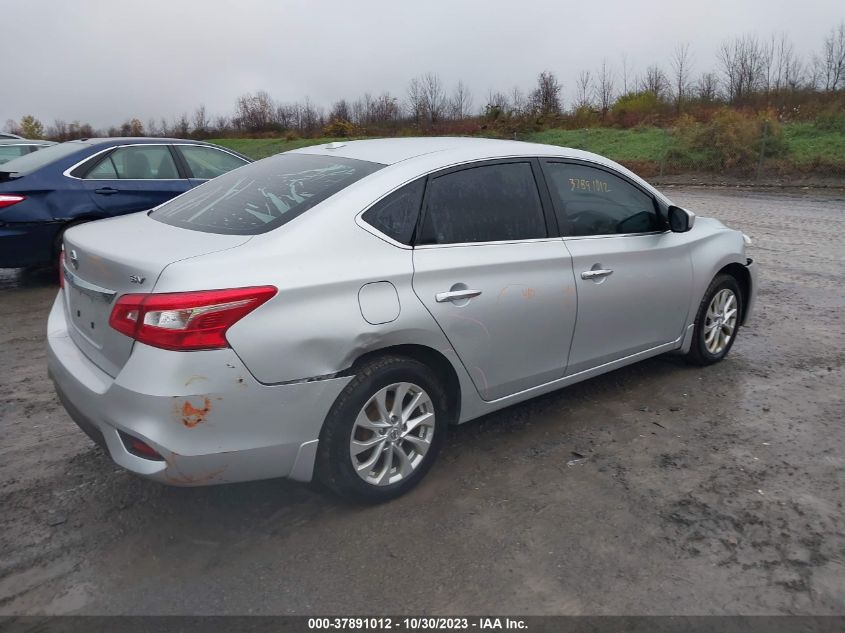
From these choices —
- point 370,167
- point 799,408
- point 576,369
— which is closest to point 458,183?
point 370,167

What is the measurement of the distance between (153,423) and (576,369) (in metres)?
2.33

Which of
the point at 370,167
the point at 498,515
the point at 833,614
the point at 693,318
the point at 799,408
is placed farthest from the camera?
the point at 693,318

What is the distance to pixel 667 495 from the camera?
334cm

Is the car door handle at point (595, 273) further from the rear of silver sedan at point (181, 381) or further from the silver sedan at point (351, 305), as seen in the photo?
the rear of silver sedan at point (181, 381)

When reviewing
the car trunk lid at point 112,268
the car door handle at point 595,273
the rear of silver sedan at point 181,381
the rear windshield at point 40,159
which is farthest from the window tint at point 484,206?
the rear windshield at point 40,159

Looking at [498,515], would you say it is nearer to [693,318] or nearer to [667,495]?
[667,495]

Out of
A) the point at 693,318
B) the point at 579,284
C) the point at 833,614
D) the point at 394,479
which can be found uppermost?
the point at 579,284

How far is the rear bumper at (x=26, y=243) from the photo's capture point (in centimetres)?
678

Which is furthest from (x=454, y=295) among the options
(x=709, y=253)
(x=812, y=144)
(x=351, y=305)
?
(x=812, y=144)

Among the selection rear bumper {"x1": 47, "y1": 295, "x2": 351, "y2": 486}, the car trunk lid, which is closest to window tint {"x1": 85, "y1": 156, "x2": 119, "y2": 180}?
the car trunk lid

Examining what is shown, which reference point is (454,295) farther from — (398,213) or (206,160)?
(206,160)

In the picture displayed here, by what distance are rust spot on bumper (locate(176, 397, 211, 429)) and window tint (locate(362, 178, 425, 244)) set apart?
1080 millimetres

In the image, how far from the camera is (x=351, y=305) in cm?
293

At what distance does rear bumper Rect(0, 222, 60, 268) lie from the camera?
6777 mm
